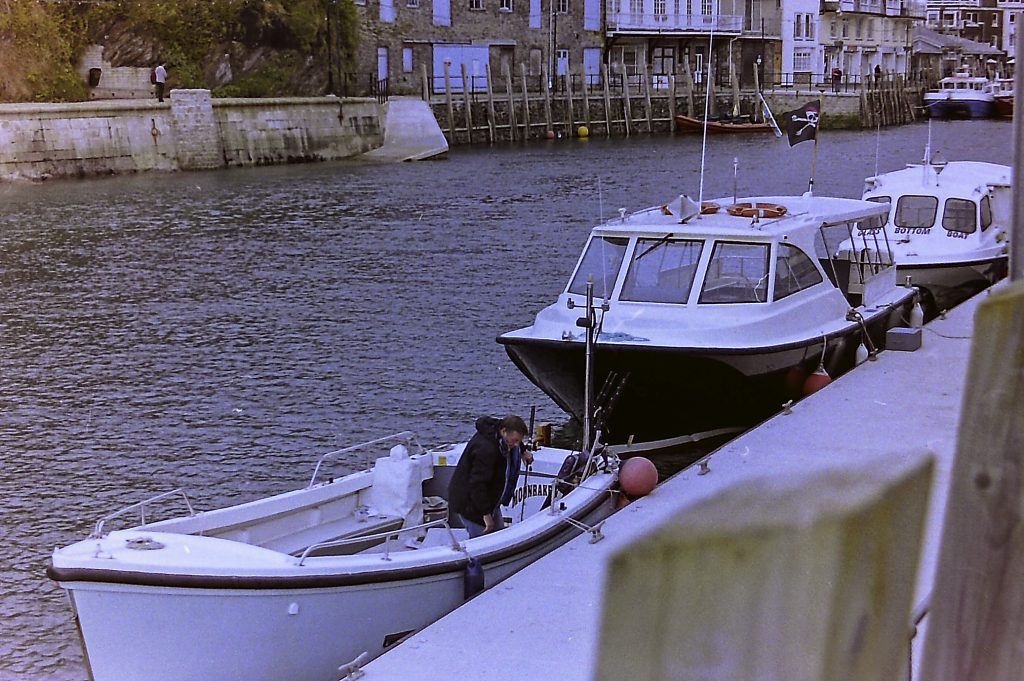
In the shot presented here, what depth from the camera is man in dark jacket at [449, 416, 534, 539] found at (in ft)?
31.0

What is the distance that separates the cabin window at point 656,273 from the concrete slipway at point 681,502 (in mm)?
1842

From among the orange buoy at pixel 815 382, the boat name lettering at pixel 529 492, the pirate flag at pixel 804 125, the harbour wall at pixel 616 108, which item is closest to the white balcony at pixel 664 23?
the harbour wall at pixel 616 108

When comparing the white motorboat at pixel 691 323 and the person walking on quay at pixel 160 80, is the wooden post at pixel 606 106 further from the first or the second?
the white motorboat at pixel 691 323

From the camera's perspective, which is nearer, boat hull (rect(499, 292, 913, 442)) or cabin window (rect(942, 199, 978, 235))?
boat hull (rect(499, 292, 913, 442))

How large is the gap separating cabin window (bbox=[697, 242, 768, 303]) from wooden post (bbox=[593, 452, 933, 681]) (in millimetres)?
12316

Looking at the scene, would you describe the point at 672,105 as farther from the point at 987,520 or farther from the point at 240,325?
the point at 987,520

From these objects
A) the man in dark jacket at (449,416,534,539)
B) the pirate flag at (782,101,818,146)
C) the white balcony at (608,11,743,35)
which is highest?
the white balcony at (608,11,743,35)

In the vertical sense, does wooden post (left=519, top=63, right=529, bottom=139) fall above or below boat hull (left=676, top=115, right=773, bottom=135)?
above

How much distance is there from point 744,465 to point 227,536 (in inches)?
171

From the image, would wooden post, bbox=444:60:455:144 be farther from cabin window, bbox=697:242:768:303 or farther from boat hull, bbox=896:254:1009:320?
cabin window, bbox=697:242:768:303

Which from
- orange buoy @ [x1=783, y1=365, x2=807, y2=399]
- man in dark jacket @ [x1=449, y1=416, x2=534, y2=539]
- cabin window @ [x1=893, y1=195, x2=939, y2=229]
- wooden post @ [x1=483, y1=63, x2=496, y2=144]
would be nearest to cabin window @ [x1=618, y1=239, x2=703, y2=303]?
orange buoy @ [x1=783, y1=365, x2=807, y2=399]

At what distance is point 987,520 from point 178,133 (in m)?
48.7

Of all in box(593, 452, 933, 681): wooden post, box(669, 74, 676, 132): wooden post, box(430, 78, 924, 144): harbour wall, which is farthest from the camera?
box(669, 74, 676, 132): wooden post

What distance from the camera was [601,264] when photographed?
13961 millimetres
